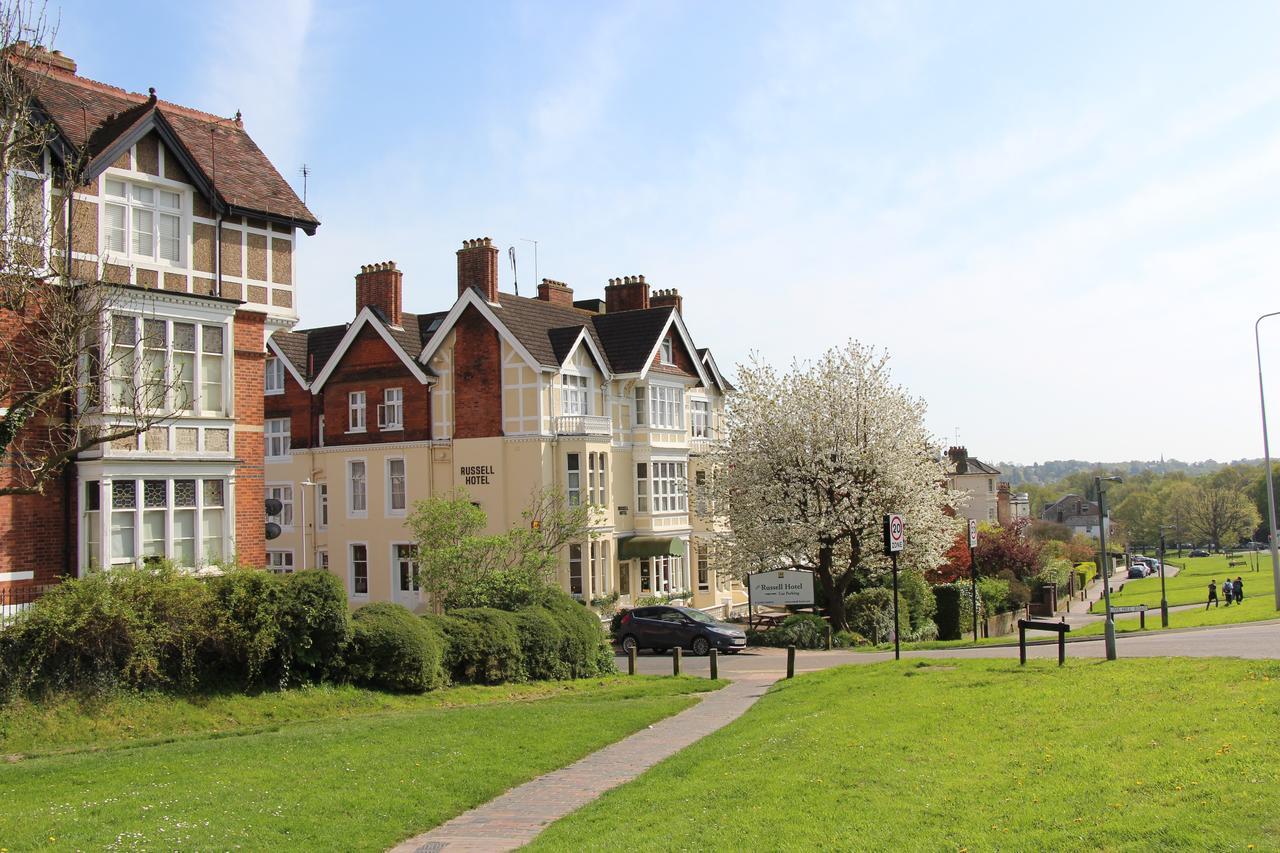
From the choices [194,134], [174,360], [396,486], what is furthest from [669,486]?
[174,360]

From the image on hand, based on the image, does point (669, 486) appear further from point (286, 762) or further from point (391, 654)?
point (286, 762)

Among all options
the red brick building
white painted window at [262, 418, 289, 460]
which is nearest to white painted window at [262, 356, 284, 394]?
white painted window at [262, 418, 289, 460]

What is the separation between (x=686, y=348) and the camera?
44031 mm

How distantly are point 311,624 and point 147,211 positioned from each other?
944 centimetres

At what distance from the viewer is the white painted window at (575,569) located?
39.0 meters

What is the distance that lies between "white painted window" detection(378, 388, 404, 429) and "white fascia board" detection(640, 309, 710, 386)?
29.7 ft

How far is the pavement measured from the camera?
36.7ft

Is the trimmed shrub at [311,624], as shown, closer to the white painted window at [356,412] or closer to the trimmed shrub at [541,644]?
the trimmed shrub at [541,644]

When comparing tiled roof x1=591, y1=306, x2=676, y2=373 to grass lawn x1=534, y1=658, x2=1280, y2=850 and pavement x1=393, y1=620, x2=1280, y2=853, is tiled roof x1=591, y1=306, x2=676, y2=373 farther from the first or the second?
grass lawn x1=534, y1=658, x2=1280, y2=850

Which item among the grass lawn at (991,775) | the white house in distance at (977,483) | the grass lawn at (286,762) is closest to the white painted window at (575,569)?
the grass lawn at (286,762)

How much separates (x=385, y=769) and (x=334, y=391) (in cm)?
3097

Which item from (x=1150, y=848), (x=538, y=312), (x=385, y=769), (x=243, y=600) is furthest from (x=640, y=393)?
(x=1150, y=848)

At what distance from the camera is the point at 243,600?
61.8ft

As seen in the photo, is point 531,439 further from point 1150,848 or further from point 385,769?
point 1150,848
